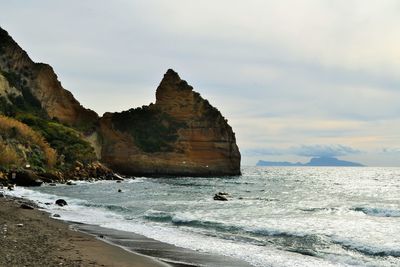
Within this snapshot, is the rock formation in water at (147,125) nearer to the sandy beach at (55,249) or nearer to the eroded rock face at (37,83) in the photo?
the eroded rock face at (37,83)

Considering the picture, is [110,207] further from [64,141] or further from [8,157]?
[64,141]

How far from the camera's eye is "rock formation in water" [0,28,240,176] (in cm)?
11854

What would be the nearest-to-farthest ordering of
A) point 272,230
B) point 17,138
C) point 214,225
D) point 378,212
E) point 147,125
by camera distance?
1. point 272,230
2. point 214,225
3. point 378,212
4. point 17,138
5. point 147,125

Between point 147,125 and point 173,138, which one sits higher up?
point 147,125

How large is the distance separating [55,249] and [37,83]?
375 feet

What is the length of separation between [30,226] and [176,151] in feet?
358

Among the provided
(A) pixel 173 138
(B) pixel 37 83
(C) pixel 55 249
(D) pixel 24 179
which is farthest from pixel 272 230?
(B) pixel 37 83

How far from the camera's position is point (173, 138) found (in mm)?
130250

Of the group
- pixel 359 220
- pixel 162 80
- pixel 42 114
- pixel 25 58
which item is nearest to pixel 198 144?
pixel 162 80

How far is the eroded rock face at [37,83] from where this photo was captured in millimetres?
116688

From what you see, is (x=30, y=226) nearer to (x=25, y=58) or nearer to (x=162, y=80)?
(x=25, y=58)

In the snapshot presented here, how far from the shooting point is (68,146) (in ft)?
287

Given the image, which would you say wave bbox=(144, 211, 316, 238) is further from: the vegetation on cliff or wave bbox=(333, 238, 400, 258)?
the vegetation on cliff

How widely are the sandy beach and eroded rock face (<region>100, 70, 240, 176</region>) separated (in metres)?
107
